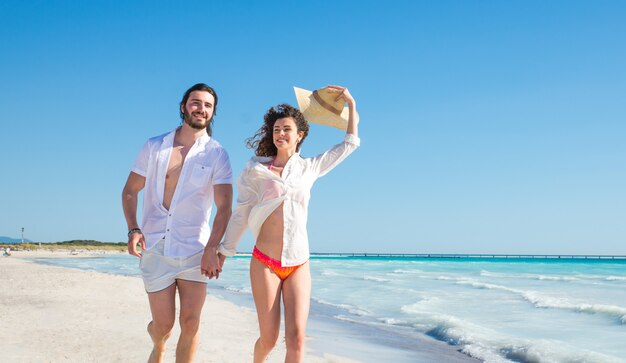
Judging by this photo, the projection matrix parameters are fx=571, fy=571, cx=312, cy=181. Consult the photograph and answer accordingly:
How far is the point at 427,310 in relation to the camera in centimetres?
1245

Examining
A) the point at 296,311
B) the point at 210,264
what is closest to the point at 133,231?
the point at 210,264

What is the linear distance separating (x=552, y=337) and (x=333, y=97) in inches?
269

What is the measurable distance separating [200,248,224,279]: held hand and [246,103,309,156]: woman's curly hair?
3.03 ft

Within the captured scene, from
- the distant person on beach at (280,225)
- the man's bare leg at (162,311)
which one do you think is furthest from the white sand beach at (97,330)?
the distant person on beach at (280,225)

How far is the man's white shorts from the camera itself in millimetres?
3943

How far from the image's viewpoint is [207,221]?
13.6 feet

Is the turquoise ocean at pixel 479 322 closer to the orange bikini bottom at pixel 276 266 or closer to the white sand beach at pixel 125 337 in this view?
the white sand beach at pixel 125 337

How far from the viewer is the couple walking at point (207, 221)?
3.94 meters

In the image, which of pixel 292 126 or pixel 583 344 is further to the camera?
pixel 583 344

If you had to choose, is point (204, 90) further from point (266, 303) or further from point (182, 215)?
point (266, 303)

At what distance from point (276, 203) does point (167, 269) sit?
881mm

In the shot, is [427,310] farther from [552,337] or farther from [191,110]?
[191,110]

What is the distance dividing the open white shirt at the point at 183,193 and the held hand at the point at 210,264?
16cm

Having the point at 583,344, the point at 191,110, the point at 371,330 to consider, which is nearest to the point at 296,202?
the point at 191,110
